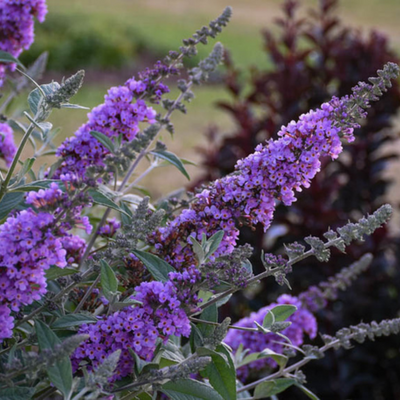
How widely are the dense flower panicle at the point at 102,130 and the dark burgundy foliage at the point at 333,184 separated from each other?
1.37 metres

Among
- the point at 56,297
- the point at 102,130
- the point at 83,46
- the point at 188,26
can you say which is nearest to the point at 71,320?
the point at 56,297

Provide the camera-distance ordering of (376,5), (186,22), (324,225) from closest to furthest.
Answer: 1. (324,225)
2. (186,22)
3. (376,5)

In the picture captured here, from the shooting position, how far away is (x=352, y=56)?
10.3ft

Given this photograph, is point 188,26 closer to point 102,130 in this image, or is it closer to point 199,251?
point 102,130

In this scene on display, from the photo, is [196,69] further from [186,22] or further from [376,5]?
[376,5]

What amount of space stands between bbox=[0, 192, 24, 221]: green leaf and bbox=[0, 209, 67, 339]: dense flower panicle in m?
0.20

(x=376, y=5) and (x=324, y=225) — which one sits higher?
(x=376, y=5)

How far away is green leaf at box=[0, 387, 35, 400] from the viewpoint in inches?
39.3

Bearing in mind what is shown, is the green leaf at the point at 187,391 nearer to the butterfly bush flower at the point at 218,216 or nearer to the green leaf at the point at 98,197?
the butterfly bush flower at the point at 218,216

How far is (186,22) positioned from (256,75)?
536 inches

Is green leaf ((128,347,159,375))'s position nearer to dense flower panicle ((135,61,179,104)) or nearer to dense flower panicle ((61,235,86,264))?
dense flower panicle ((61,235,86,264))

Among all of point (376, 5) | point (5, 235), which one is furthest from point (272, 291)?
point (376, 5)

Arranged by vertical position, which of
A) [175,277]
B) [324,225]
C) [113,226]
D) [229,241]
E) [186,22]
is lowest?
[175,277]

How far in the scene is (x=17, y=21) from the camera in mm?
1544
